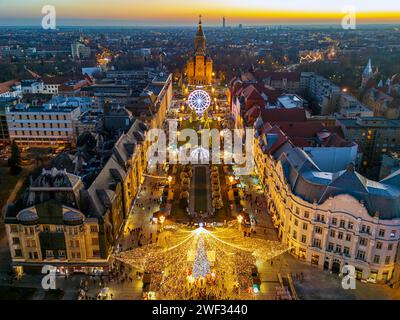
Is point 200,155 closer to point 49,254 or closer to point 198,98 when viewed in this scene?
point 198,98

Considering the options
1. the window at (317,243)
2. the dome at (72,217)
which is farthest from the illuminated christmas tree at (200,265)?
the dome at (72,217)

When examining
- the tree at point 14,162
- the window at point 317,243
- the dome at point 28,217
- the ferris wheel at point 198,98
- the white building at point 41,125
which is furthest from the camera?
the ferris wheel at point 198,98

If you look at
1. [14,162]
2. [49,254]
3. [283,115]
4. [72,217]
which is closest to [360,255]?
[72,217]

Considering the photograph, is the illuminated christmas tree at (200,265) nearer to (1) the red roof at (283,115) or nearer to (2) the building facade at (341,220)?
(2) the building facade at (341,220)

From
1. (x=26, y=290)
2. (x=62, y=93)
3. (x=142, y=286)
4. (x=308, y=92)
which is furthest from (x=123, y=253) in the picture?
(x=308, y=92)

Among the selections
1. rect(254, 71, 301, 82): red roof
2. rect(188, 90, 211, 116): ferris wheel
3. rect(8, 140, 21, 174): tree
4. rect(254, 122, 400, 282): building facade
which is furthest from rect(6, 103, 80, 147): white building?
rect(254, 71, 301, 82): red roof

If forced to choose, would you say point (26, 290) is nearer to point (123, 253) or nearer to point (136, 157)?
point (123, 253)

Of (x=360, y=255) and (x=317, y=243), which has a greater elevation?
(x=317, y=243)

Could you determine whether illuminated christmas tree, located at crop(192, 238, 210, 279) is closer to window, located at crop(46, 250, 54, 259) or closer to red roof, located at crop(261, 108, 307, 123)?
A: window, located at crop(46, 250, 54, 259)
